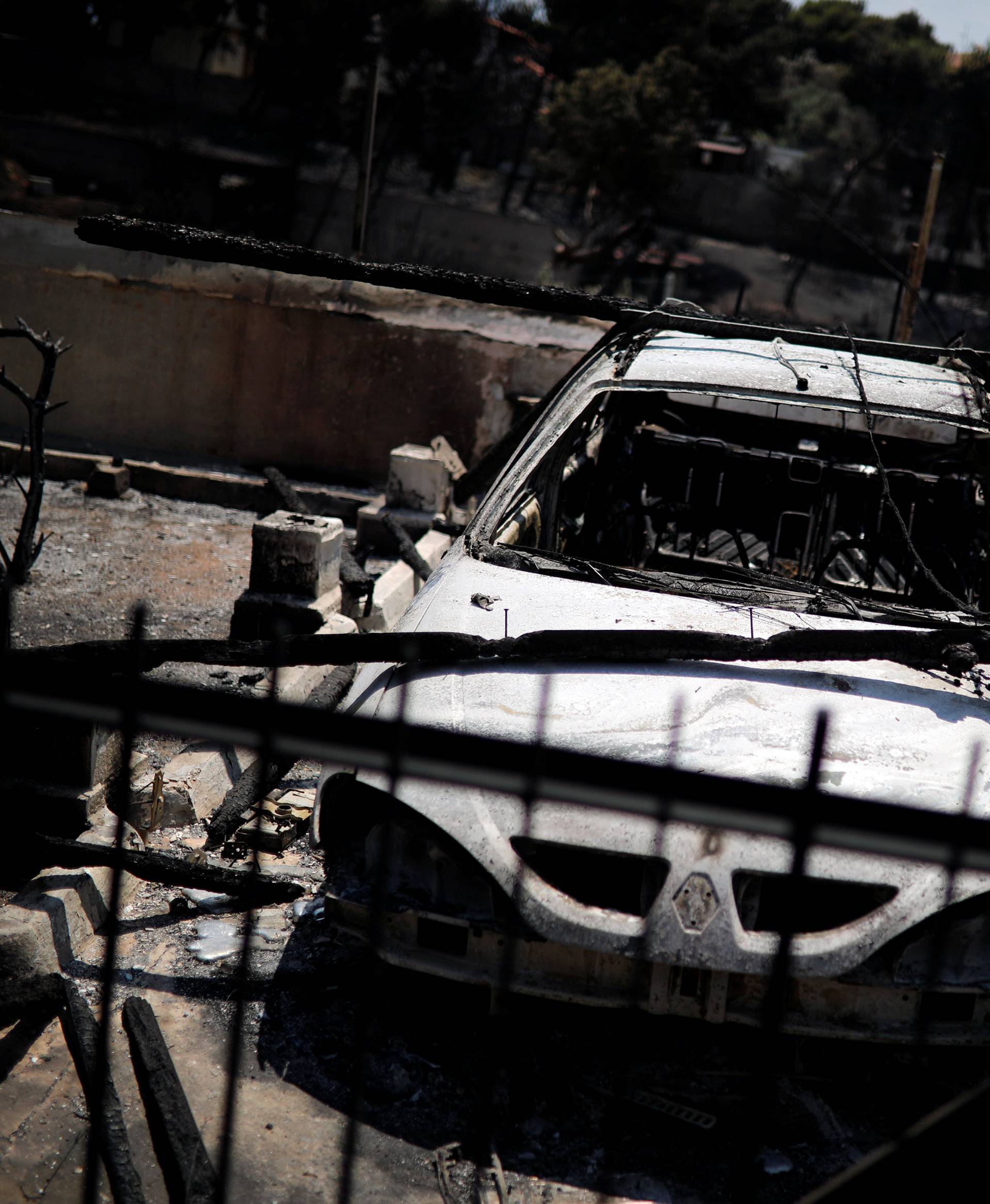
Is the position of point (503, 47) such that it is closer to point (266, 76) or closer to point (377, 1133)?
point (266, 76)

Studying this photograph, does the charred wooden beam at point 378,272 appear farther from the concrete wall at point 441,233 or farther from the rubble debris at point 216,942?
the concrete wall at point 441,233

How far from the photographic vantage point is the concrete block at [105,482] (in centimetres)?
895

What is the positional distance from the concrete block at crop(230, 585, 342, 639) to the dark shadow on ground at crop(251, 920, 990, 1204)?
2.58m

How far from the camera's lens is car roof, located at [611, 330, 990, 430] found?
4.22 m

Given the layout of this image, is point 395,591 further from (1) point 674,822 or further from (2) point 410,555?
(1) point 674,822

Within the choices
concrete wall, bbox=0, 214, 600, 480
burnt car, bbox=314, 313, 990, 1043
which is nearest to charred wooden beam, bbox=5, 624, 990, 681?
burnt car, bbox=314, 313, 990, 1043

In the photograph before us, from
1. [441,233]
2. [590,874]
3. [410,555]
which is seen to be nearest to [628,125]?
[441,233]

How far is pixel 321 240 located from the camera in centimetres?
3434

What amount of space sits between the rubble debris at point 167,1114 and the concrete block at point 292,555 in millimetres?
2860

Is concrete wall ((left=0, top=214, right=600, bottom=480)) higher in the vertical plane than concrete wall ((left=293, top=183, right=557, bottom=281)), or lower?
lower

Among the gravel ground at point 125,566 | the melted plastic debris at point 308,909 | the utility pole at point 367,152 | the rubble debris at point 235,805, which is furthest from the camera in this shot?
the utility pole at point 367,152

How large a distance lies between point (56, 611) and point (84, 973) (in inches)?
145

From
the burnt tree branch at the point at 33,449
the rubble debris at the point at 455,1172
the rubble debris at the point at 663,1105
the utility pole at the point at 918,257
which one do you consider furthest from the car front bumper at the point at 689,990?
the utility pole at the point at 918,257

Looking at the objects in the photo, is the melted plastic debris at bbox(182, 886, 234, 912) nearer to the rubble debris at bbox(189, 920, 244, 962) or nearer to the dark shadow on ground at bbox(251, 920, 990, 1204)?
the rubble debris at bbox(189, 920, 244, 962)
